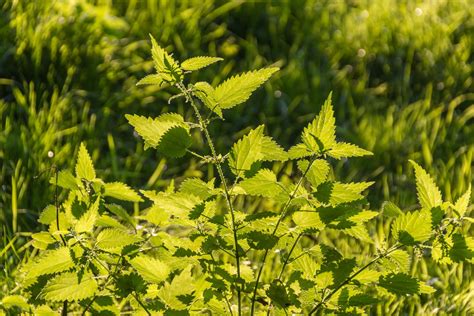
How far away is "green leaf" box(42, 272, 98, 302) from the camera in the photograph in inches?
77.0

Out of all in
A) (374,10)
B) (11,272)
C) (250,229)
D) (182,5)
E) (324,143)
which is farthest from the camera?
(374,10)

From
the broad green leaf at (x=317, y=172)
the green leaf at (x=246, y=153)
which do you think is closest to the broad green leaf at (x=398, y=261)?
the broad green leaf at (x=317, y=172)

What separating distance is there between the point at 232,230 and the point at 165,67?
400mm

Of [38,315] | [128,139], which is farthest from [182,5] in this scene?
[38,315]

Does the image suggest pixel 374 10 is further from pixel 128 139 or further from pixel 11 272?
pixel 11 272

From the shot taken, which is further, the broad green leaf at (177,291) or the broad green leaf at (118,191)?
the broad green leaf at (118,191)

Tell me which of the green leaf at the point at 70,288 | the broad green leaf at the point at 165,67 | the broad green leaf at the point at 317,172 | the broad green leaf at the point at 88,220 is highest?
the broad green leaf at the point at 165,67

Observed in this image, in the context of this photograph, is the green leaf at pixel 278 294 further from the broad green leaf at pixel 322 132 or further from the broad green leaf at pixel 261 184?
the broad green leaf at pixel 322 132

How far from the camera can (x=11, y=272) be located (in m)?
2.96

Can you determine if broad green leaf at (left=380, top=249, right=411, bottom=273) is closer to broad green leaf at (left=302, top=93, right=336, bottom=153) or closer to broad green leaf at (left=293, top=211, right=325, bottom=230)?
broad green leaf at (left=293, top=211, right=325, bottom=230)

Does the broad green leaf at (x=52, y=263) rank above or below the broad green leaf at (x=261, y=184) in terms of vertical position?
below

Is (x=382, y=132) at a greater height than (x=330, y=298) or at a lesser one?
lesser

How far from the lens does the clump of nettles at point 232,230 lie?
1.84 m

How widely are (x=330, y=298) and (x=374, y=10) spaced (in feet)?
11.0
